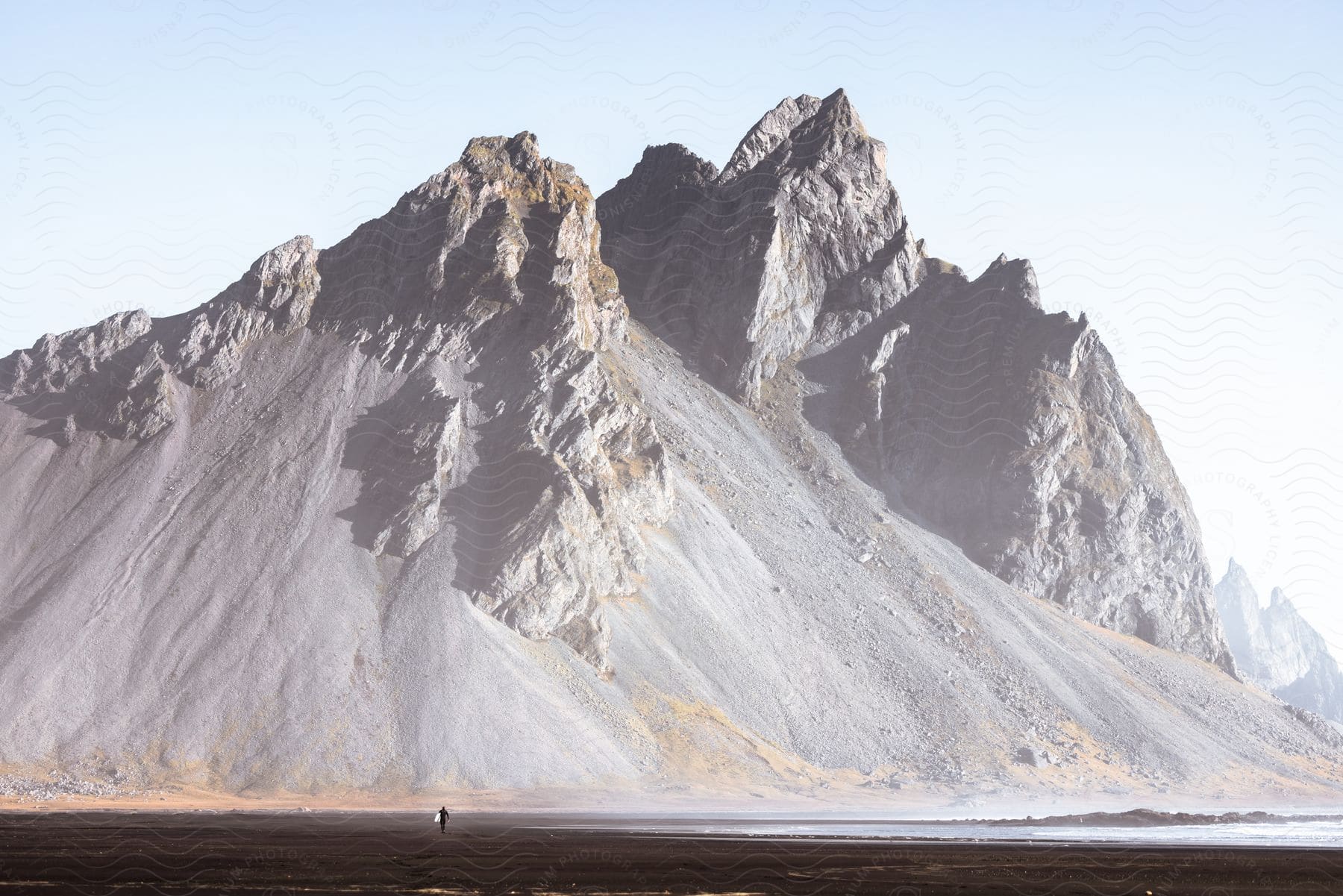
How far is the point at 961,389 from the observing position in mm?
184250

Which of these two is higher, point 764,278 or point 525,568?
point 764,278

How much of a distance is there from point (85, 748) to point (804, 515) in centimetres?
8667

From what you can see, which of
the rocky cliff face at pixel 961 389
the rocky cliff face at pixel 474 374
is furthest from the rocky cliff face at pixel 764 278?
the rocky cliff face at pixel 474 374

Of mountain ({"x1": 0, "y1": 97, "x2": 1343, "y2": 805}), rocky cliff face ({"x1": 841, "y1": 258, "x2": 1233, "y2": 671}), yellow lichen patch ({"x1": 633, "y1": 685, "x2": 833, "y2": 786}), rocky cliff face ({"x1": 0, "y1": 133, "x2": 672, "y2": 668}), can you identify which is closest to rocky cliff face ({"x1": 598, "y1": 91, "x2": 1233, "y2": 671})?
rocky cliff face ({"x1": 841, "y1": 258, "x2": 1233, "y2": 671})

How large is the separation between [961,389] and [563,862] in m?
138

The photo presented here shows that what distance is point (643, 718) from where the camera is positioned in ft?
391

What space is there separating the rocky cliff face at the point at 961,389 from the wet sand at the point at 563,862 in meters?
99.0

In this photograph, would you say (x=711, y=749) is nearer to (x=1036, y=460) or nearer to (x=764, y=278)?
(x=1036, y=460)

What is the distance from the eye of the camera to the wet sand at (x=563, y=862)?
4747cm

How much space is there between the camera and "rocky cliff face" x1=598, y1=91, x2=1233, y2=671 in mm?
174500

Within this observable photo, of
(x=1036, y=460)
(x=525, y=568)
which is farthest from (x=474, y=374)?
(x=1036, y=460)

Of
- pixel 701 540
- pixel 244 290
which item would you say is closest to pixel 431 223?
pixel 244 290

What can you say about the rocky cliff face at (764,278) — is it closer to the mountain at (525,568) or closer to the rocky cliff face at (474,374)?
the mountain at (525,568)

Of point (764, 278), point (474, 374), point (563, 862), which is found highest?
point (764, 278)
